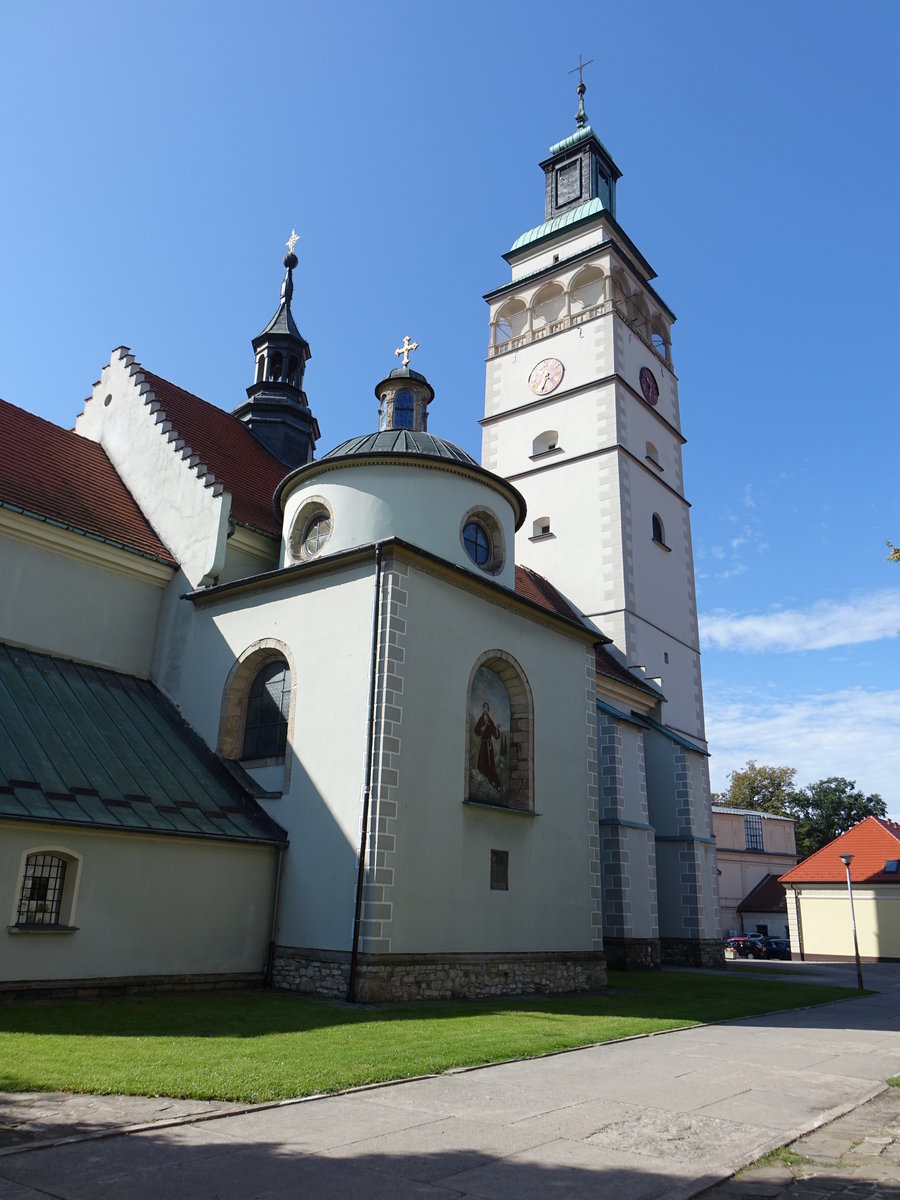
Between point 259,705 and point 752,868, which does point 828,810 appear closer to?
point 752,868

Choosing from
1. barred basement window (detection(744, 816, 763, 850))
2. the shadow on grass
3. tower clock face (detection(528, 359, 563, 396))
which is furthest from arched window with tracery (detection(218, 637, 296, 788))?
barred basement window (detection(744, 816, 763, 850))

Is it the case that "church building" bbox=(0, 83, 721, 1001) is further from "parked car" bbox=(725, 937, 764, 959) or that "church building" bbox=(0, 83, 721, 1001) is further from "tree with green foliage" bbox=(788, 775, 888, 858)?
"tree with green foliage" bbox=(788, 775, 888, 858)

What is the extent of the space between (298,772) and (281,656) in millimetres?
2358

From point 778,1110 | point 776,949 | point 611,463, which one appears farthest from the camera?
point 776,949

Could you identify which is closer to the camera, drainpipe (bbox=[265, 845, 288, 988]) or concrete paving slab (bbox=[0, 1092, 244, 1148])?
concrete paving slab (bbox=[0, 1092, 244, 1148])

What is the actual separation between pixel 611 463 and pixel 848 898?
2029 centimetres

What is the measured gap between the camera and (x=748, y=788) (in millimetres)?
60938

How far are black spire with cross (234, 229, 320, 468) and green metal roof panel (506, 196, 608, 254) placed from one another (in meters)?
10.7

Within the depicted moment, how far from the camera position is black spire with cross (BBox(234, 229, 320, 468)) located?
86.3ft

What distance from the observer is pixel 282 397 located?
88.1 ft

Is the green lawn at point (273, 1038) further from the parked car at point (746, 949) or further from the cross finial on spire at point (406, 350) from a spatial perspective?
the parked car at point (746, 949)

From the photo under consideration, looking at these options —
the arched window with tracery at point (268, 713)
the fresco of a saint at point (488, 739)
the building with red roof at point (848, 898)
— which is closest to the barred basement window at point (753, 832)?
the building with red roof at point (848, 898)

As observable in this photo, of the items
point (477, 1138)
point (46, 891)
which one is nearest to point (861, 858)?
point (46, 891)

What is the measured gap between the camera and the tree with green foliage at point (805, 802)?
60594 millimetres
